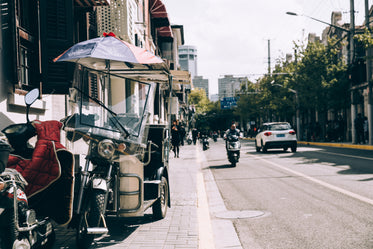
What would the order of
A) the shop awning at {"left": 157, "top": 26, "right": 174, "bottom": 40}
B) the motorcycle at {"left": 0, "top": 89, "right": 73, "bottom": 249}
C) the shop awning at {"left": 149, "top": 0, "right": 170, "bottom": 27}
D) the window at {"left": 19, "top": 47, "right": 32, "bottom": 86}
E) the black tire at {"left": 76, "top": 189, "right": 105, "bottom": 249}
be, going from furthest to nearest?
1. the shop awning at {"left": 157, "top": 26, "right": 174, "bottom": 40}
2. the shop awning at {"left": 149, "top": 0, "right": 170, "bottom": 27}
3. the window at {"left": 19, "top": 47, "right": 32, "bottom": 86}
4. the black tire at {"left": 76, "top": 189, "right": 105, "bottom": 249}
5. the motorcycle at {"left": 0, "top": 89, "right": 73, "bottom": 249}

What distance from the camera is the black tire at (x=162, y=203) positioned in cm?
649

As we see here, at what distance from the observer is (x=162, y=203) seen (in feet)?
22.2

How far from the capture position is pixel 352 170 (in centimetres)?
1282

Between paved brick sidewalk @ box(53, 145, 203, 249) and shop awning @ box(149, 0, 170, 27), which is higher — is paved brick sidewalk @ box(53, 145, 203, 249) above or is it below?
below

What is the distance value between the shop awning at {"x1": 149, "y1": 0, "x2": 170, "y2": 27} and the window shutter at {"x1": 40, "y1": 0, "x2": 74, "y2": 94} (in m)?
23.6

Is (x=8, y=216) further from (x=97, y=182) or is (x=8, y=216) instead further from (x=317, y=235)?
(x=317, y=235)

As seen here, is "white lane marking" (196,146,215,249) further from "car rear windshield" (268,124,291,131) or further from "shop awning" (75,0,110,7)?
"car rear windshield" (268,124,291,131)

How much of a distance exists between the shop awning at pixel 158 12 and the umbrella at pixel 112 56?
2686 centimetres

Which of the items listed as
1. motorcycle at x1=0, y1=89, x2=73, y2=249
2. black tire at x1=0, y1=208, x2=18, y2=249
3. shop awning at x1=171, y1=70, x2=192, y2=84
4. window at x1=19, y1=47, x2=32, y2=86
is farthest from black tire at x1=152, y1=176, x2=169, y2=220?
window at x1=19, y1=47, x2=32, y2=86

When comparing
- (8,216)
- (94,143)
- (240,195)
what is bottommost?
(240,195)

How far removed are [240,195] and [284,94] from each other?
43.5 meters

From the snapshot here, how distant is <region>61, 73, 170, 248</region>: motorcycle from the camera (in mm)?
4738

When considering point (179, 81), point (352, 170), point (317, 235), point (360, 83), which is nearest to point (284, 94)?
point (360, 83)

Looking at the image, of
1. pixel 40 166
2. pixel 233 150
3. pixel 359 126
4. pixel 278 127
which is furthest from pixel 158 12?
pixel 40 166
